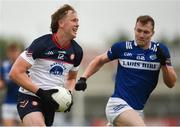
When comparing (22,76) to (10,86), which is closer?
(22,76)

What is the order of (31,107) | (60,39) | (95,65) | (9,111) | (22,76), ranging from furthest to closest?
1. (9,111)
2. (95,65)
3. (60,39)
4. (31,107)
5. (22,76)

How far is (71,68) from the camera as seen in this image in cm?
949

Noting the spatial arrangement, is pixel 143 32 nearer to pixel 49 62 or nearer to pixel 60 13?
pixel 60 13

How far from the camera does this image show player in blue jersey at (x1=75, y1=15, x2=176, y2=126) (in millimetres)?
9805

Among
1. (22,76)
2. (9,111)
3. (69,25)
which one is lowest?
(9,111)

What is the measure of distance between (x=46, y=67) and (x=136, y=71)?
1.44 meters

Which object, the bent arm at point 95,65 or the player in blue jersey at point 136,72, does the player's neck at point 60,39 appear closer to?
the player in blue jersey at point 136,72

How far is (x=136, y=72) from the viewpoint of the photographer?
32.5 ft

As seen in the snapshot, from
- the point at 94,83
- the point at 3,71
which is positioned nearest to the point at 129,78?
the point at 3,71

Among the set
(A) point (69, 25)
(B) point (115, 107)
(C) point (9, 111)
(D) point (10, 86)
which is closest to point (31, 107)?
(A) point (69, 25)

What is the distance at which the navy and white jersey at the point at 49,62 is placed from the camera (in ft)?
29.7

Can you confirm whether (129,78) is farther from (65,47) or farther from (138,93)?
(65,47)

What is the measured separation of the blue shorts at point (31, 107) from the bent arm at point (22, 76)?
0.82 feet

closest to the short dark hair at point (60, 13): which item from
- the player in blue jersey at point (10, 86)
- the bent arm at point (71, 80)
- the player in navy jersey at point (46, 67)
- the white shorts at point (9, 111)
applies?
the player in navy jersey at point (46, 67)
